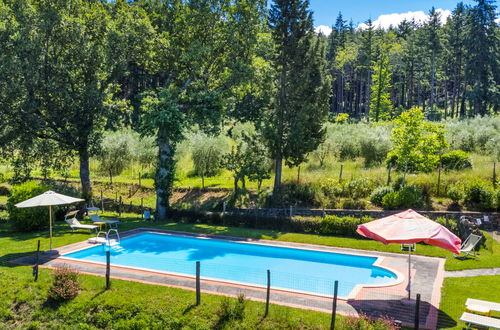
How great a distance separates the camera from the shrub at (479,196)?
22231 millimetres

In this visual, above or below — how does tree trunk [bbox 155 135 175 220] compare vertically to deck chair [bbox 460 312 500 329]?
above

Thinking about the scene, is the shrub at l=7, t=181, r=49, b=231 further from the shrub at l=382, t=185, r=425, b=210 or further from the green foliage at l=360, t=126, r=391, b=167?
the green foliage at l=360, t=126, r=391, b=167

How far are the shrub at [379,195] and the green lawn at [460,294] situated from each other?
10935 millimetres

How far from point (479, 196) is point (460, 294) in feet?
43.9

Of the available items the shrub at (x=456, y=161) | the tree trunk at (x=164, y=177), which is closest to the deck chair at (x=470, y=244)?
the shrub at (x=456, y=161)

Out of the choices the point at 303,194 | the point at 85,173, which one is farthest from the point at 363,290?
the point at 85,173

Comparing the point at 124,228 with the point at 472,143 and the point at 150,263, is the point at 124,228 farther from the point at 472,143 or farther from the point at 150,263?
the point at 472,143

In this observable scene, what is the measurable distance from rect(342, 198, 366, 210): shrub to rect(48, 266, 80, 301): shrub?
54.6 ft

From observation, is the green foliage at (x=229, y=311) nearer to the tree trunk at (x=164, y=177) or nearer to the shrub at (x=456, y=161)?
the tree trunk at (x=164, y=177)

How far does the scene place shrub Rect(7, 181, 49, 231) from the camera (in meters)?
19.7

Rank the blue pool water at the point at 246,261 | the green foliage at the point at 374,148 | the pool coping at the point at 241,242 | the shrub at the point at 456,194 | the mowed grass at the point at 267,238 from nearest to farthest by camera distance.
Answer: the pool coping at the point at 241,242
the blue pool water at the point at 246,261
the mowed grass at the point at 267,238
the shrub at the point at 456,194
the green foliage at the point at 374,148

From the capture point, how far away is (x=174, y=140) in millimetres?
24172

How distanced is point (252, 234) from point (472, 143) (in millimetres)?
22763

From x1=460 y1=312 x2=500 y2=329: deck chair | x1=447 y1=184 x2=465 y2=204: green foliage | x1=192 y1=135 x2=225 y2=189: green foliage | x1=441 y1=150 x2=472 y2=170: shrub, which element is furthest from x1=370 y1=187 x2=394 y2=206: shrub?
x1=460 y1=312 x2=500 y2=329: deck chair
